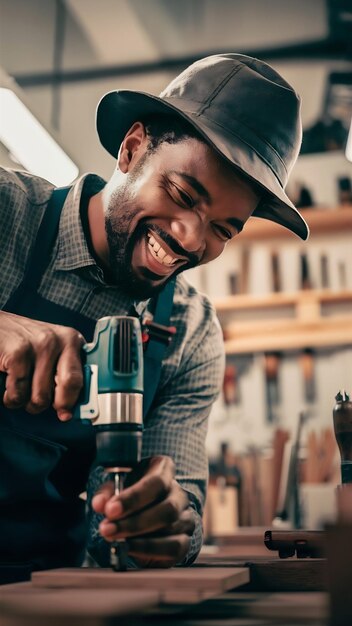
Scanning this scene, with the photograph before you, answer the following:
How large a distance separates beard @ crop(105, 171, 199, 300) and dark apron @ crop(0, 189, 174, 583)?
0.43 feet

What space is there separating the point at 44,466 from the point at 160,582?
68 centimetres

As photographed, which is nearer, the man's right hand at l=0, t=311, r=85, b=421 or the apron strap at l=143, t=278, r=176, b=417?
the man's right hand at l=0, t=311, r=85, b=421

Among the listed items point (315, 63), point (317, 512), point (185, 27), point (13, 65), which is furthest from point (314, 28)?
point (317, 512)

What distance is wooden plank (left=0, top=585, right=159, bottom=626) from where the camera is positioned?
73cm

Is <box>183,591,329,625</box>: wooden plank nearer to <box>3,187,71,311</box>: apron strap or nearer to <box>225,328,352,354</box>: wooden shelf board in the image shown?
<box>3,187,71,311</box>: apron strap

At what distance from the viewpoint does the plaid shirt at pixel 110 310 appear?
1.63 meters

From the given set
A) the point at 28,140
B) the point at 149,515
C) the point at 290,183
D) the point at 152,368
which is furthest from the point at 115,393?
the point at 290,183

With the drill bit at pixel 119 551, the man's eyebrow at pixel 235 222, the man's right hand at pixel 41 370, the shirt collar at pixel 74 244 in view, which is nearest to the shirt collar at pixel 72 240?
the shirt collar at pixel 74 244

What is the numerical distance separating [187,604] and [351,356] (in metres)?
4.16

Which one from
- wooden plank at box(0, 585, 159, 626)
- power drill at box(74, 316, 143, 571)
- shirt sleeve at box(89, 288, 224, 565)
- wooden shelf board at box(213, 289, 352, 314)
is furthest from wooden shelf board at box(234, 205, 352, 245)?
wooden plank at box(0, 585, 159, 626)

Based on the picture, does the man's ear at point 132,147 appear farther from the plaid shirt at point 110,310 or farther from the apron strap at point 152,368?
the apron strap at point 152,368

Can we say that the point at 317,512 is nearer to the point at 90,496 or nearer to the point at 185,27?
the point at 90,496

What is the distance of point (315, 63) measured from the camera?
15.1 ft

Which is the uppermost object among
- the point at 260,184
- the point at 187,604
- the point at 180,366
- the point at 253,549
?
the point at 260,184
